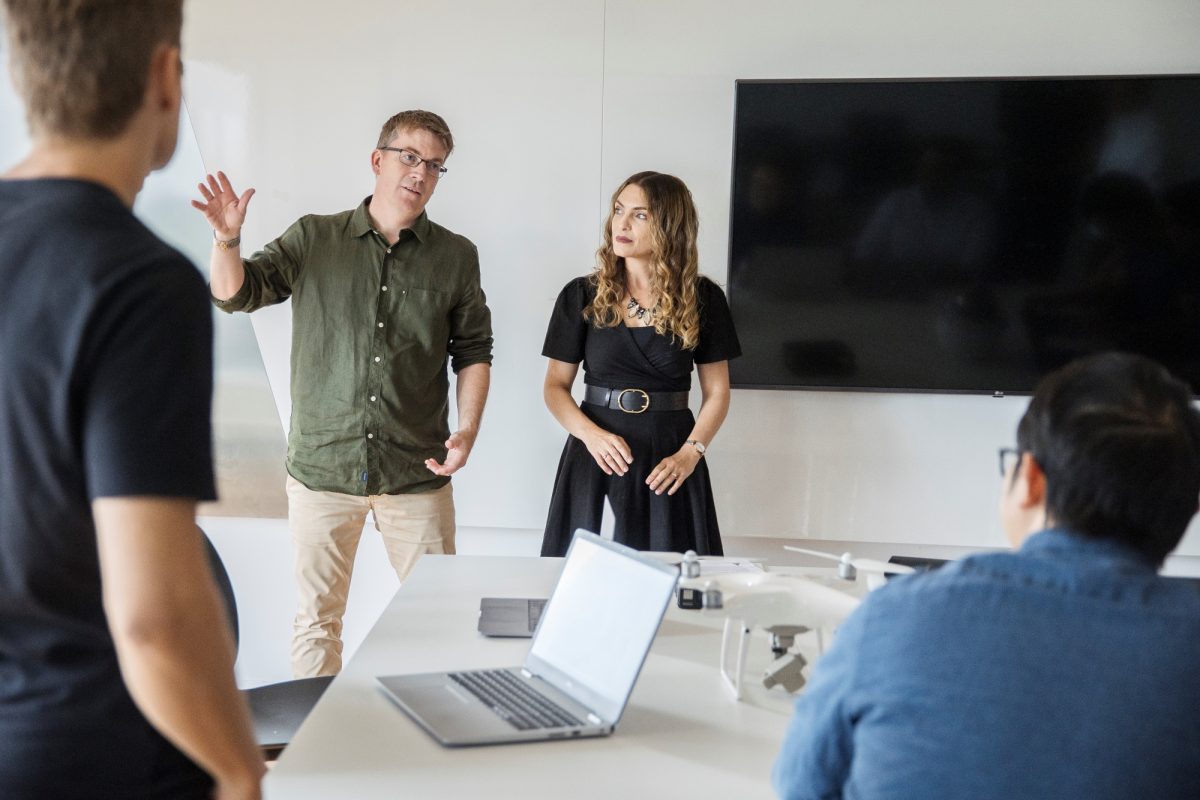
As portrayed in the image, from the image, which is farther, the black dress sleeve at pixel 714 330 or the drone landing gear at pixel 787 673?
the black dress sleeve at pixel 714 330

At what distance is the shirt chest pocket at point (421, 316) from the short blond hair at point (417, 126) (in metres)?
0.42

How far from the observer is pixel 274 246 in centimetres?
319

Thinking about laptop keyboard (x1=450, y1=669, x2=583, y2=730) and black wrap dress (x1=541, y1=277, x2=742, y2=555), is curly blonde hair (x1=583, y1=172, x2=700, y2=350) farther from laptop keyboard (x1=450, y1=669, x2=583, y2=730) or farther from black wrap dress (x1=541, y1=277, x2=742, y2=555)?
laptop keyboard (x1=450, y1=669, x2=583, y2=730)

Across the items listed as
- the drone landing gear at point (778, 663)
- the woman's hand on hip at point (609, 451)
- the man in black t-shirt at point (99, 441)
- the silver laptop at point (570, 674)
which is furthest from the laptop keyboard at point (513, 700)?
the woman's hand on hip at point (609, 451)

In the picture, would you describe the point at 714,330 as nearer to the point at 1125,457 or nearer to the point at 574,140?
the point at 574,140

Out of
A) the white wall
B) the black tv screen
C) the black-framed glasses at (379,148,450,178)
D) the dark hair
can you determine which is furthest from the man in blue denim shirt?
the white wall

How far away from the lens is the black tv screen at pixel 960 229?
3.44 m

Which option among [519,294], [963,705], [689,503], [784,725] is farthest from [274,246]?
[963,705]

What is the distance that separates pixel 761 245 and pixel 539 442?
3.38 feet

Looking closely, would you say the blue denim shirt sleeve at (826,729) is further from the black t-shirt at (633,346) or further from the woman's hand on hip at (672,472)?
the black t-shirt at (633,346)

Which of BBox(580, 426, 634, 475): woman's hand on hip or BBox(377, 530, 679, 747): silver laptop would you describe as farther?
BBox(580, 426, 634, 475): woman's hand on hip

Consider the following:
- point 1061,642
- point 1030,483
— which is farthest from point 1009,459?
point 1061,642

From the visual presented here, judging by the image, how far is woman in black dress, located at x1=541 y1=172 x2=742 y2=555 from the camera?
Result: 10.3 feet

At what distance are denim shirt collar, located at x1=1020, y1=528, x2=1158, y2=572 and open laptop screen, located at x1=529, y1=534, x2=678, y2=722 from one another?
561 millimetres
